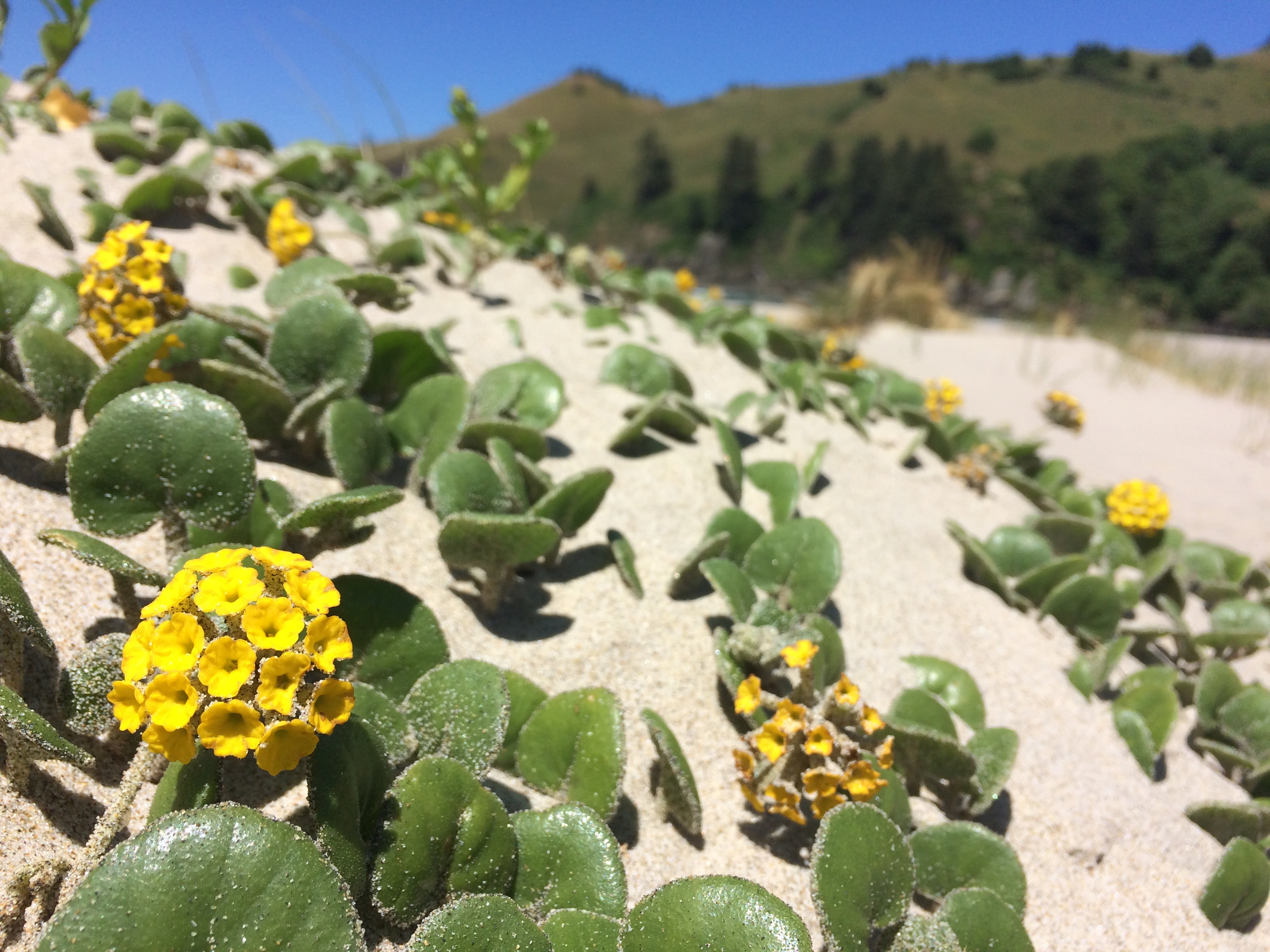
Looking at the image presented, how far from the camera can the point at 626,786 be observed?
1.57 meters

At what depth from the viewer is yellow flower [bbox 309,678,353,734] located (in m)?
1.00

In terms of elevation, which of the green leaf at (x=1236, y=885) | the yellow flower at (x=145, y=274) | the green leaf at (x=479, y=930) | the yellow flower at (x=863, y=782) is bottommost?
the green leaf at (x=1236, y=885)

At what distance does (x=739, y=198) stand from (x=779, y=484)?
198 ft

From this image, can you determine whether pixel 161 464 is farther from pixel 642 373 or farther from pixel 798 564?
pixel 642 373

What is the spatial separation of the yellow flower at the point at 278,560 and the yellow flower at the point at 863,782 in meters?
1.11

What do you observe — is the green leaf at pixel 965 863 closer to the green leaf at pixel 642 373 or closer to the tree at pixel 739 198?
the green leaf at pixel 642 373

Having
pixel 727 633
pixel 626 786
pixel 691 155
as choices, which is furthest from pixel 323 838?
pixel 691 155

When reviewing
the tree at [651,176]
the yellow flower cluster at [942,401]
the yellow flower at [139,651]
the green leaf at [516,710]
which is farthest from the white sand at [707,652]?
the tree at [651,176]

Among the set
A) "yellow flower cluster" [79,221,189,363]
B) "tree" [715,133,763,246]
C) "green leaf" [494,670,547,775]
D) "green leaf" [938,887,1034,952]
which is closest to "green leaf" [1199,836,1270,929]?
"green leaf" [938,887,1034,952]

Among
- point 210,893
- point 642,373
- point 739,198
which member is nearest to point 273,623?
point 210,893

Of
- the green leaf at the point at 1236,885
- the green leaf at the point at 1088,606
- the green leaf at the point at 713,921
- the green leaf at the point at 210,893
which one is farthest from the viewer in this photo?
the green leaf at the point at 1088,606

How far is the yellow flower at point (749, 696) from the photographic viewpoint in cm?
162

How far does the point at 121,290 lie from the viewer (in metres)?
1.95

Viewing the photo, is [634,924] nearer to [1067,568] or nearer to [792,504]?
[792,504]
